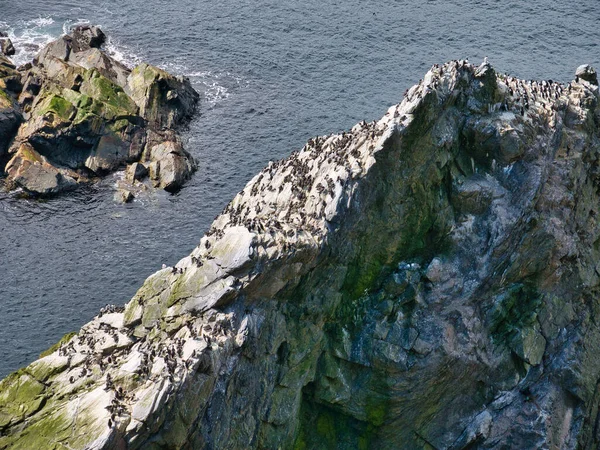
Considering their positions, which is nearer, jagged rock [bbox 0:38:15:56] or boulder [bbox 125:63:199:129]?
boulder [bbox 125:63:199:129]

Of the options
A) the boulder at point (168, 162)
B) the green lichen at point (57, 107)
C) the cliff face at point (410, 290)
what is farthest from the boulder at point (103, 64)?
the cliff face at point (410, 290)

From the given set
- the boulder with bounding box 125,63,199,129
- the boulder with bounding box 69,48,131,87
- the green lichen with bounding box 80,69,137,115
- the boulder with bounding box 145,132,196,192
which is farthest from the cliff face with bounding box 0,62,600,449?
the boulder with bounding box 69,48,131,87

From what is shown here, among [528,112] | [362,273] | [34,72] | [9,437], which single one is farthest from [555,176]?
[34,72]

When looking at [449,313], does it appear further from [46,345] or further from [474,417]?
[46,345]

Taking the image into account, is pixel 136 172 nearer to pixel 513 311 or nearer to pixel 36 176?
pixel 36 176

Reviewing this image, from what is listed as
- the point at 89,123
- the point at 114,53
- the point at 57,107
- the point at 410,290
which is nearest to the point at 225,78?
the point at 114,53

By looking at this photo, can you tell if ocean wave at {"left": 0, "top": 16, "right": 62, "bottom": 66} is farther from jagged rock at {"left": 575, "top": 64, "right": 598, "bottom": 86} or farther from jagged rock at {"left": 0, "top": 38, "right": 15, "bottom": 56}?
jagged rock at {"left": 575, "top": 64, "right": 598, "bottom": 86}
